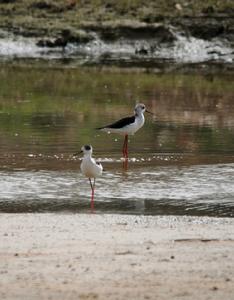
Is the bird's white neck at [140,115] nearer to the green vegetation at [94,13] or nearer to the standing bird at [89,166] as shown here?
the standing bird at [89,166]

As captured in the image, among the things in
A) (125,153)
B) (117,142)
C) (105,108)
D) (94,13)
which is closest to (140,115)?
(117,142)

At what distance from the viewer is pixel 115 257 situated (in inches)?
334

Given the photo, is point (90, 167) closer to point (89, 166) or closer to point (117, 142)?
point (89, 166)

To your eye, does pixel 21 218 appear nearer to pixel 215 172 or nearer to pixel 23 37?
pixel 215 172

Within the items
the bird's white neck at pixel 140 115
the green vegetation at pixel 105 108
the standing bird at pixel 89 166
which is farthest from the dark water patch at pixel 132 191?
the bird's white neck at pixel 140 115

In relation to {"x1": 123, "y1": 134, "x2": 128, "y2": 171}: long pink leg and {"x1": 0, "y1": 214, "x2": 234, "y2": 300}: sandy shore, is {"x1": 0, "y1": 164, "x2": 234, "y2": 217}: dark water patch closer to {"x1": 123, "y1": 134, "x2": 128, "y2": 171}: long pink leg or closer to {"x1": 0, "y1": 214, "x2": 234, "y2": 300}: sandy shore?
{"x1": 123, "y1": 134, "x2": 128, "y2": 171}: long pink leg

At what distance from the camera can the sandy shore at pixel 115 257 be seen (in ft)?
24.8

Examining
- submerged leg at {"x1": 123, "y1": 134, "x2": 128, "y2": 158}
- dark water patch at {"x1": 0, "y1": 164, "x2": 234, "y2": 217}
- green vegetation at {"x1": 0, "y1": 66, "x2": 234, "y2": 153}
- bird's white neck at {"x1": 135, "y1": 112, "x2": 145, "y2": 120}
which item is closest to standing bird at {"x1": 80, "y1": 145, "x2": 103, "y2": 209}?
dark water patch at {"x1": 0, "y1": 164, "x2": 234, "y2": 217}

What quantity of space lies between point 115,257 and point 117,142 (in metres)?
8.47

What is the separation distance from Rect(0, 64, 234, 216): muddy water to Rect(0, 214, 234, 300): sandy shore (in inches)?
49.2

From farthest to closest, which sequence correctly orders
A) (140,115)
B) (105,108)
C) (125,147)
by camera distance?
(105,108)
(140,115)
(125,147)

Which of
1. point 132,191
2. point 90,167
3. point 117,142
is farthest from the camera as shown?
point 117,142

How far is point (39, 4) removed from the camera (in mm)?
36031

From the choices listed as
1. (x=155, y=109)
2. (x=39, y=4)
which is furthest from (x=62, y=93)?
(x=39, y=4)
